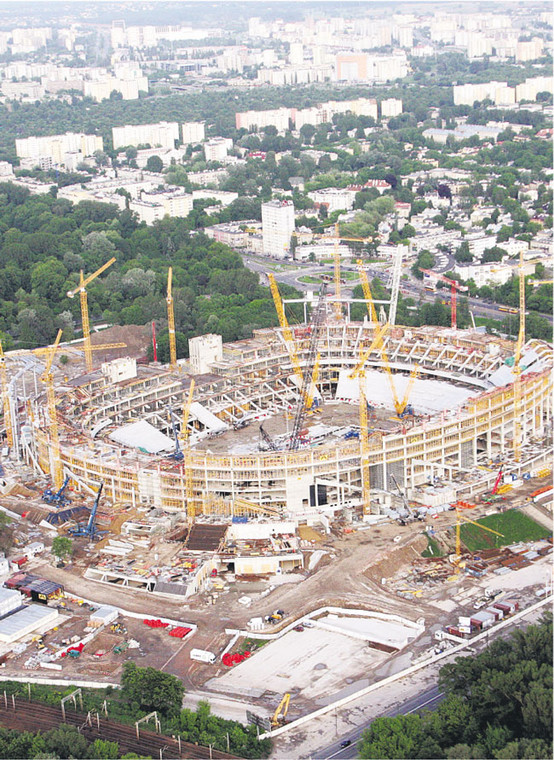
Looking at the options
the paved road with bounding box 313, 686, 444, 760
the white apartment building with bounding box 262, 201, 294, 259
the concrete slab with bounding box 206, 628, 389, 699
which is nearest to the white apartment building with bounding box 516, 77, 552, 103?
the white apartment building with bounding box 262, 201, 294, 259

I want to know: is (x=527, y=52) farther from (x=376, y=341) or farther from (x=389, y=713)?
(x=389, y=713)

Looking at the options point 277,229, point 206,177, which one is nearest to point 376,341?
point 277,229

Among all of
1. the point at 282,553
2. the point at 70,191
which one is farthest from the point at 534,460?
the point at 70,191

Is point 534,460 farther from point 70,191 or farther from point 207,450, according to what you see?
point 70,191

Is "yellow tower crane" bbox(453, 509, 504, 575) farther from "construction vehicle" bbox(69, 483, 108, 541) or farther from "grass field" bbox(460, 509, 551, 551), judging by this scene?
"construction vehicle" bbox(69, 483, 108, 541)

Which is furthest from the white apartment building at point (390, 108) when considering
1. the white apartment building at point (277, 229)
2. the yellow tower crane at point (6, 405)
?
the yellow tower crane at point (6, 405)

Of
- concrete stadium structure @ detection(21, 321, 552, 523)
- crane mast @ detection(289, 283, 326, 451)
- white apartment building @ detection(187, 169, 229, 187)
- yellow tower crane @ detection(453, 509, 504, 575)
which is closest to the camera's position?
yellow tower crane @ detection(453, 509, 504, 575)
